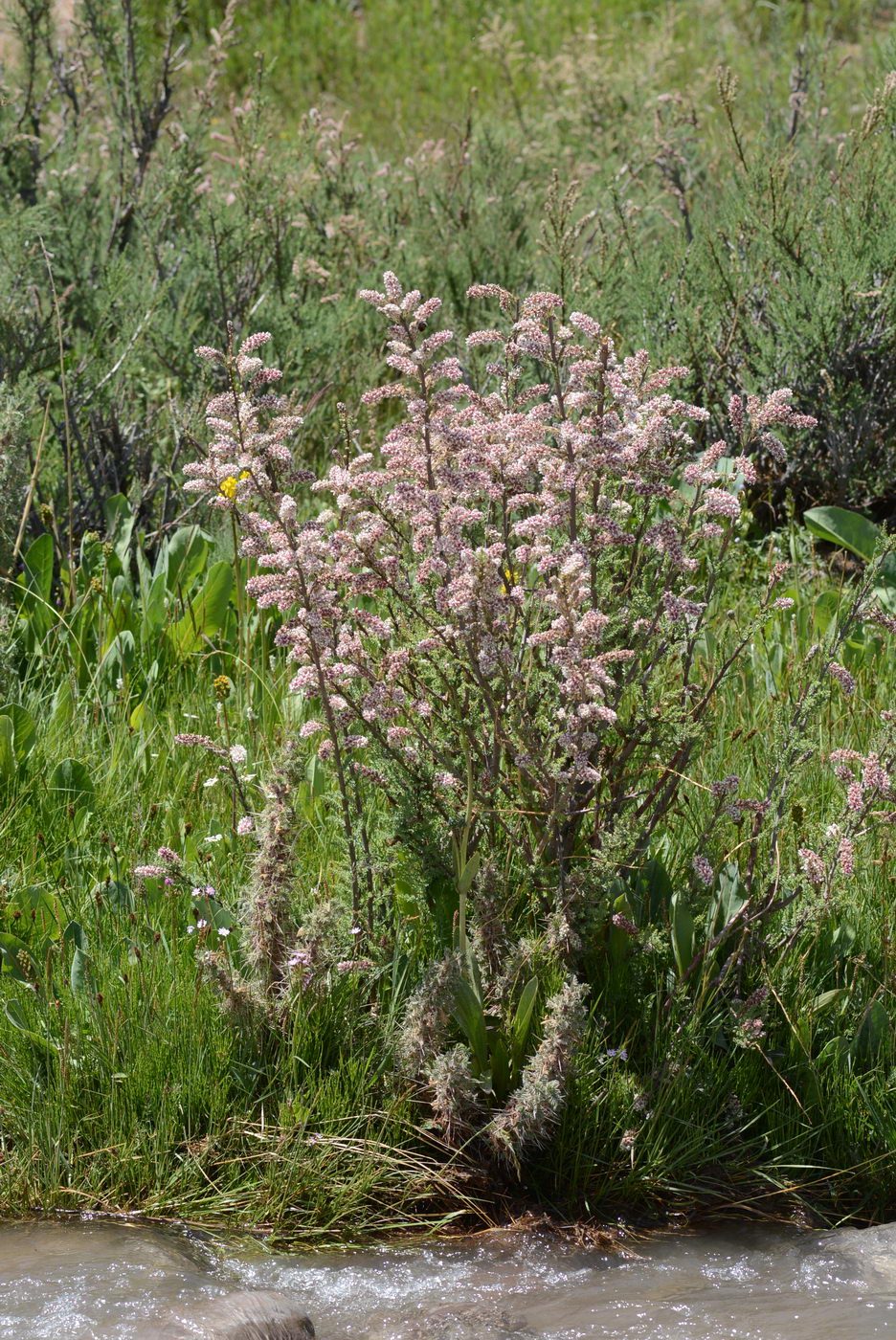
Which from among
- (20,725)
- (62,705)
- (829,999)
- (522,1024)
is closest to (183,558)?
(62,705)

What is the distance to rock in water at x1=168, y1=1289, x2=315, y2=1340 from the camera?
1927 millimetres

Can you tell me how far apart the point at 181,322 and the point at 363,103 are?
8.10 m

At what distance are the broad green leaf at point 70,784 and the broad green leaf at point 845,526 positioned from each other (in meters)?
A: 2.20

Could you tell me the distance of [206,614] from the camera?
3.71m

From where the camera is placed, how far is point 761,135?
5.69m

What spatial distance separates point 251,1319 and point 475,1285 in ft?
1.31

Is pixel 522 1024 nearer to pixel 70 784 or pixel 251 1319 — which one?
pixel 251 1319

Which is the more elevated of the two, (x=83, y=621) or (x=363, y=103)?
(x=363, y=103)

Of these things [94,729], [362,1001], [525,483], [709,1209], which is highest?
[525,483]

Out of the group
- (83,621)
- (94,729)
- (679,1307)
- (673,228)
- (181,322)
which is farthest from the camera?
(673,228)

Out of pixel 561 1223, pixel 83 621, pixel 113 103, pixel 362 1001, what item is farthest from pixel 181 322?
pixel 561 1223

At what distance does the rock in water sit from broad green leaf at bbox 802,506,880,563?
2702 mm

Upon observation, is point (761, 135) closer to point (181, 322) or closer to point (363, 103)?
point (181, 322)

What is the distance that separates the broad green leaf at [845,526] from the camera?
3.92m
